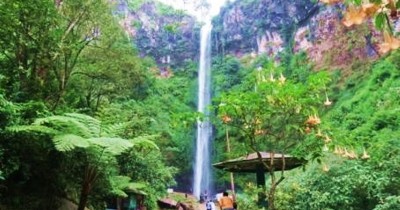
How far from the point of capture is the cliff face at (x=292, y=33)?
26.7 meters

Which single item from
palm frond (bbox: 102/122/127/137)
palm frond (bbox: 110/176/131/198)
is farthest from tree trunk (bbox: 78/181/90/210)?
palm frond (bbox: 110/176/131/198)

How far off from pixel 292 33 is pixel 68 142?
28.2 m

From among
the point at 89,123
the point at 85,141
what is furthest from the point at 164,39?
the point at 85,141

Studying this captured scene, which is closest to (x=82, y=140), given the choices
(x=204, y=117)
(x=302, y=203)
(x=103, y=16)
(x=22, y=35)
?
(x=204, y=117)

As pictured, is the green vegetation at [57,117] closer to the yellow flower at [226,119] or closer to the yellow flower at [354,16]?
the yellow flower at [226,119]

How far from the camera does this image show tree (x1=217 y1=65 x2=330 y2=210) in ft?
20.8

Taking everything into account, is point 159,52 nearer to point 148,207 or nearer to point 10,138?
point 148,207

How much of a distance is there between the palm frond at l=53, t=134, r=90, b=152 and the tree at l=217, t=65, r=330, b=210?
2.19 metres

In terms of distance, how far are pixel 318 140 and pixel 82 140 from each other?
355cm

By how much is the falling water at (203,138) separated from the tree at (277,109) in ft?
→ 53.3

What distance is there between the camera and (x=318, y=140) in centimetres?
668

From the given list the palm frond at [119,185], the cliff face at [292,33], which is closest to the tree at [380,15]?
the palm frond at [119,185]

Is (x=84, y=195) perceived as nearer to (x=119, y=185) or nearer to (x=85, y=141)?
→ (x=85, y=141)

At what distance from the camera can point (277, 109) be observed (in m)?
6.64
